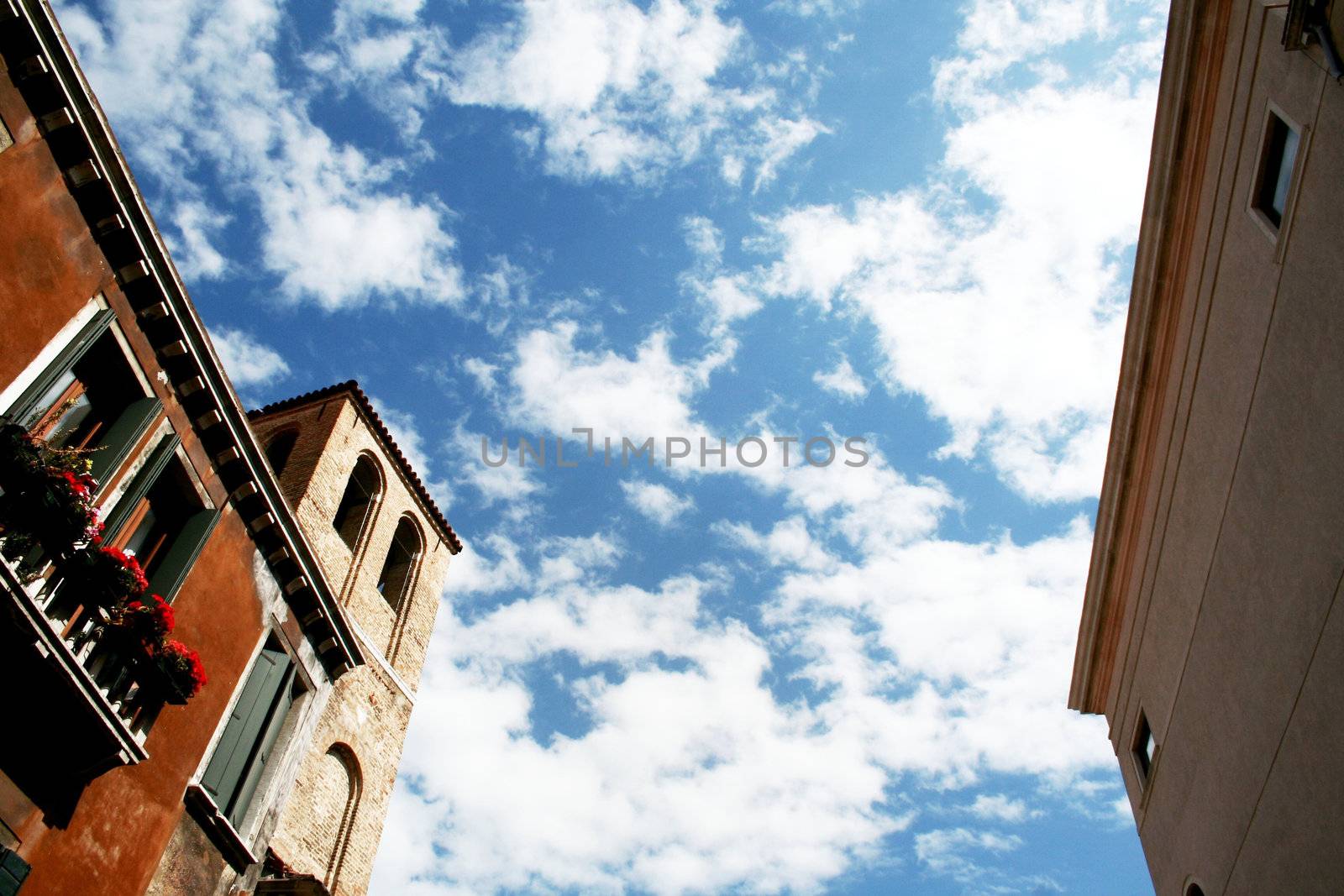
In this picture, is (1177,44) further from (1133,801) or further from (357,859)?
(357,859)

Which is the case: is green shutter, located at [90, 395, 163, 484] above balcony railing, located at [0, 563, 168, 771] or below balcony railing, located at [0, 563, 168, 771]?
above

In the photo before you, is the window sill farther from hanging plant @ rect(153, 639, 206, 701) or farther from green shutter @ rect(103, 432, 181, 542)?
green shutter @ rect(103, 432, 181, 542)

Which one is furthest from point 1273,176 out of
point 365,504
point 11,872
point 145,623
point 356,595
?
point 365,504

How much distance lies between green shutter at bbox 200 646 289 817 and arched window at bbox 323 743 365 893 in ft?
9.63

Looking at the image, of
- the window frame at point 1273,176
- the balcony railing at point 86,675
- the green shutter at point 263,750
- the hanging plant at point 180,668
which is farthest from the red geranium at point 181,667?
the window frame at point 1273,176

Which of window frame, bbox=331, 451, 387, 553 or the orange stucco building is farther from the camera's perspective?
window frame, bbox=331, 451, 387, 553

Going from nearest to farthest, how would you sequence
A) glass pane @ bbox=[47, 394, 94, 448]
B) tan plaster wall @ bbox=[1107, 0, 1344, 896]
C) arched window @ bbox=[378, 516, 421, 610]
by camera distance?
1. tan plaster wall @ bbox=[1107, 0, 1344, 896]
2. glass pane @ bbox=[47, 394, 94, 448]
3. arched window @ bbox=[378, 516, 421, 610]

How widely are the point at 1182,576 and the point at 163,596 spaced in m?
11.0

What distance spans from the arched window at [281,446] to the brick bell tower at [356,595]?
2cm

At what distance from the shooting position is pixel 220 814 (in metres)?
9.52

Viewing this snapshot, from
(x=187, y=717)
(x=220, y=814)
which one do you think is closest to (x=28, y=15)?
(x=187, y=717)

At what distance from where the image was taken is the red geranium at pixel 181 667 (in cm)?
811

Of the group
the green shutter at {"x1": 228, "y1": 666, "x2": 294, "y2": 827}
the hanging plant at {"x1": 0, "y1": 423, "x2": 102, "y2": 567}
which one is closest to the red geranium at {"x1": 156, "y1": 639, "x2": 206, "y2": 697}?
the hanging plant at {"x1": 0, "y1": 423, "x2": 102, "y2": 567}

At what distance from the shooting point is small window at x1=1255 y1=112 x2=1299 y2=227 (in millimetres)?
8070
